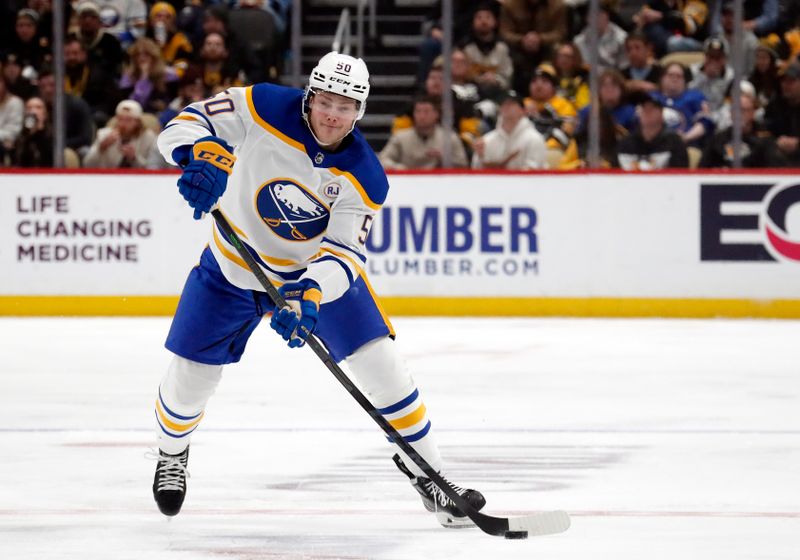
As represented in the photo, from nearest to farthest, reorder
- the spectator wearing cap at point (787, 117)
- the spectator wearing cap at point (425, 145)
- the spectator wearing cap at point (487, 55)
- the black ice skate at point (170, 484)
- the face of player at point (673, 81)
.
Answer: the black ice skate at point (170, 484)
the spectator wearing cap at point (787, 117)
the face of player at point (673, 81)
the spectator wearing cap at point (425, 145)
the spectator wearing cap at point (487, 55)

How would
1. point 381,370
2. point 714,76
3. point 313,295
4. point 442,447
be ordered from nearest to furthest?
point 313,295, point 381,370, point 442,447, point 714,76

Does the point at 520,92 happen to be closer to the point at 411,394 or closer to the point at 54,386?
the point at 54,386

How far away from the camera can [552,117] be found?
920cm

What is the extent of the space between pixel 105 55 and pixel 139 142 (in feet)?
2.21

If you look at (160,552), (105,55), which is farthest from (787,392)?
(105,55)

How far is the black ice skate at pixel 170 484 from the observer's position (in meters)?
3.77

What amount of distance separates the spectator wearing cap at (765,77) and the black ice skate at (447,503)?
5877 mm

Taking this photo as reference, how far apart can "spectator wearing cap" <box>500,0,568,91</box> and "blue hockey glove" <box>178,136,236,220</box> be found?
5778 mm

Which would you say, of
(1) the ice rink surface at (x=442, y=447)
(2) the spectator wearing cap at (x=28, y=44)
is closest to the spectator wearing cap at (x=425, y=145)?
(1) the ice rink surface at (x=442, y=447)

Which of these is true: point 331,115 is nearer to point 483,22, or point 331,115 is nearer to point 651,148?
point 651,148

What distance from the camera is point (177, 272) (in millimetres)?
9125

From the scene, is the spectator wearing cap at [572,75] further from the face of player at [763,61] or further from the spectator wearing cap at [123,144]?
the spectator wearing cap at [123,144]

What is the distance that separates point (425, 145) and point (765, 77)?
207 centimetres

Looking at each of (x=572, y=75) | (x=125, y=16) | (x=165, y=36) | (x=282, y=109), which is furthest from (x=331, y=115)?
(x=125, y=16)
